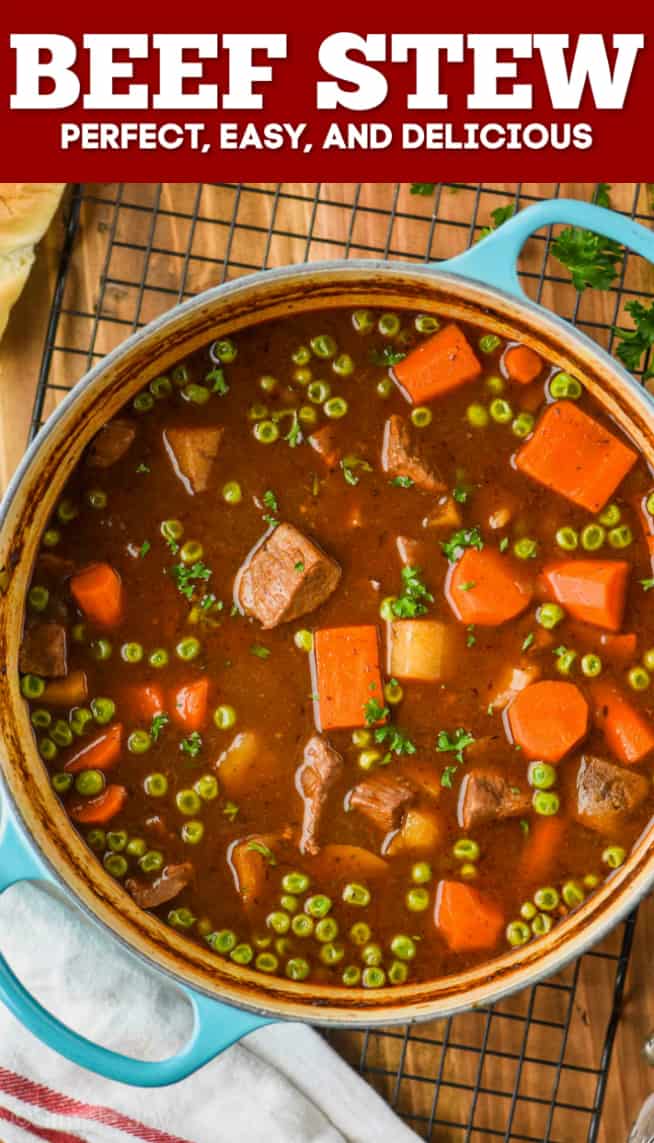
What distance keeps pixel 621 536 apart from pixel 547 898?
3.43ft

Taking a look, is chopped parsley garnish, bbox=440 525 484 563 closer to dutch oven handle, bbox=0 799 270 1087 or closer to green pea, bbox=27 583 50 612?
green pea, bbox=27 583 50 612

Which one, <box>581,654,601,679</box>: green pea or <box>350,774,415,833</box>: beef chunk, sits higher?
<box>581,654,601,679</box>: green pea

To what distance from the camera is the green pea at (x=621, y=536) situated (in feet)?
11.3

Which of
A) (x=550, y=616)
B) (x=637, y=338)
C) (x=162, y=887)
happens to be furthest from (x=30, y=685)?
(x=637, y=338)

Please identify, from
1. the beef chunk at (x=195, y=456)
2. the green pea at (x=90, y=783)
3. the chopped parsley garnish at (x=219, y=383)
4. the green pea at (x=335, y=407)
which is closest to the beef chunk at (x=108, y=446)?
the beef chunk at (x=195, y=456)

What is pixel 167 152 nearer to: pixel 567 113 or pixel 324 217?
pixel 324 217

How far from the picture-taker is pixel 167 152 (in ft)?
12.8

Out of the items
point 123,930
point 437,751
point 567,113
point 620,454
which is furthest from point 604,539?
point 123,930

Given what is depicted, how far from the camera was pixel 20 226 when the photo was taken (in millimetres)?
3805

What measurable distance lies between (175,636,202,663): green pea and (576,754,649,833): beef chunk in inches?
44.5

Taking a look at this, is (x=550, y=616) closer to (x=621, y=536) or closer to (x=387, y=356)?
(x=621, y=536)

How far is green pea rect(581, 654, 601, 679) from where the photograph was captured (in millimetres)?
3451

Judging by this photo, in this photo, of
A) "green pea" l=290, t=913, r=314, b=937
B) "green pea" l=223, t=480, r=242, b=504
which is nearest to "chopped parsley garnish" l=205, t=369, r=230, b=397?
"green pea" l=223, t=480, r=242, b=504

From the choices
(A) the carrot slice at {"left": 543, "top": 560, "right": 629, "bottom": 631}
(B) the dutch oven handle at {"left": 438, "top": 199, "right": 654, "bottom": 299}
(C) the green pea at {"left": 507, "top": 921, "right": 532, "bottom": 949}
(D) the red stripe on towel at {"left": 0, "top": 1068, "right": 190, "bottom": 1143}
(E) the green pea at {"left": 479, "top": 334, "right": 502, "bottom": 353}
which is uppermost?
(B) the dutch oven handle at {"left": 438, "top": 199, "right": 654, "bottom": 299}
